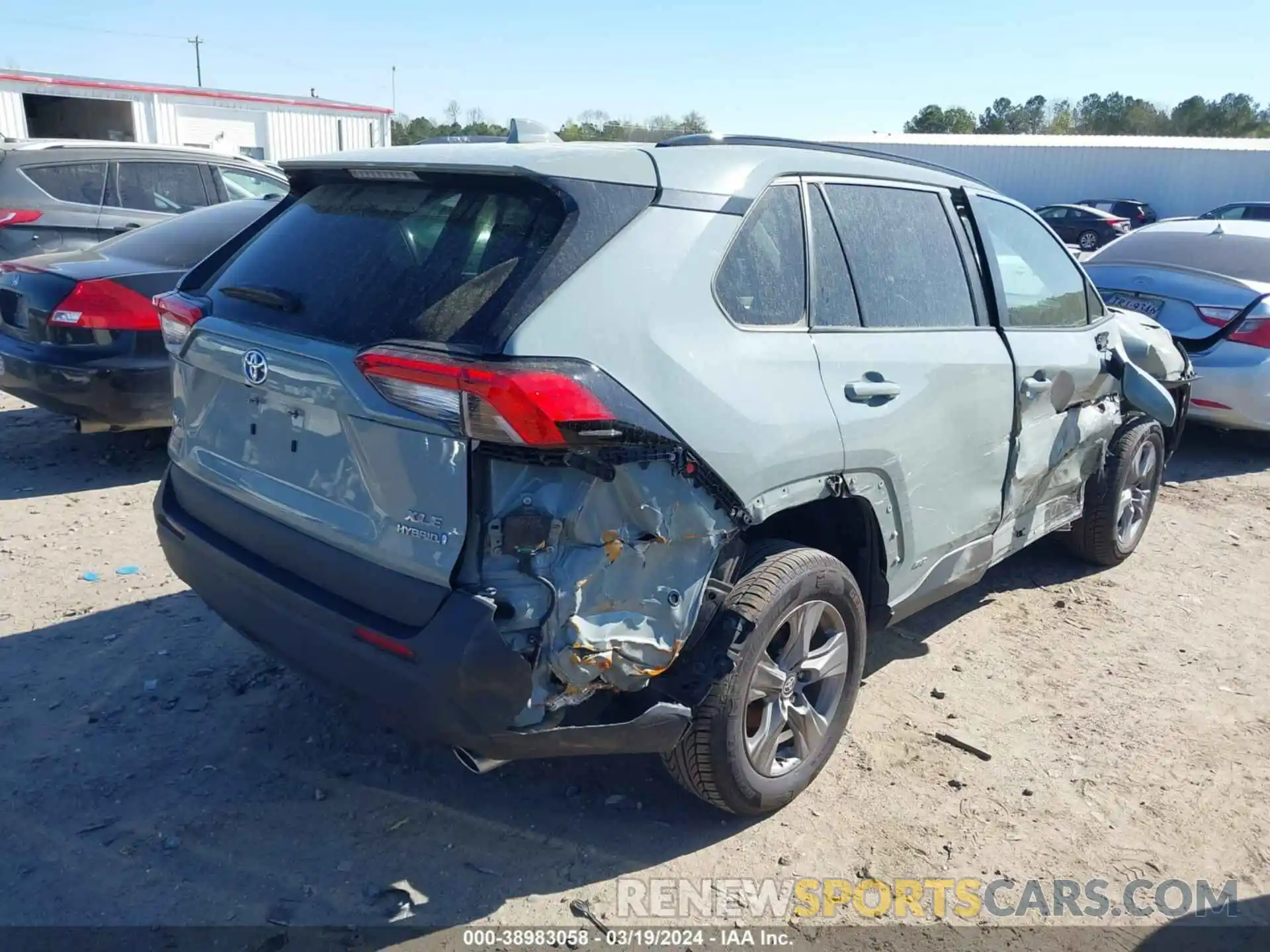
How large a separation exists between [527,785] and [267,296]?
172cm

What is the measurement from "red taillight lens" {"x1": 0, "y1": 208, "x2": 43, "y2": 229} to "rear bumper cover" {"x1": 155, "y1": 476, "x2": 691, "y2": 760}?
22.9 feet

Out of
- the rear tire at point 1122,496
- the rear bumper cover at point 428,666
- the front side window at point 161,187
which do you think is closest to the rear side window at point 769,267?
the rear bumper cover at point 428,666

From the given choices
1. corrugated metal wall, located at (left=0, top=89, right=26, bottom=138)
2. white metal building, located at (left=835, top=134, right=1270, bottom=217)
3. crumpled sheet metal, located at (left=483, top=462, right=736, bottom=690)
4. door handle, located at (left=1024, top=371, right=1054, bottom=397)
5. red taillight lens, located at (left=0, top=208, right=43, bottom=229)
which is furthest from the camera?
white metal building, located at (left=835, top=134, right=1270, bottom=217)

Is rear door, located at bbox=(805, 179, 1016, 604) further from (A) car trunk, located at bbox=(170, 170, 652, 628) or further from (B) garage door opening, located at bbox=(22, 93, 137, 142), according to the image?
(B) garage door opening, located at bbox=(22, 93, 137, 142)

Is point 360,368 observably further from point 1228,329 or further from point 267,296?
point 1228,329

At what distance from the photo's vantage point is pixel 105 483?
5.81m

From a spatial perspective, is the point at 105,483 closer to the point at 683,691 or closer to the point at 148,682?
the point at 148,682

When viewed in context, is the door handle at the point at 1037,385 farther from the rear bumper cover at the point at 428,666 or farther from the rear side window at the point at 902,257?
the rear bumper cover at the point at 428,666

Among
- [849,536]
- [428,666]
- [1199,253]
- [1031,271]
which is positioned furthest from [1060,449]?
[1199,253]

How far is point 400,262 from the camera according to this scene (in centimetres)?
269

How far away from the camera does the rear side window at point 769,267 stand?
2812 mm

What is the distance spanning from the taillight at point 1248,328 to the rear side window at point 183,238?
6.31 m

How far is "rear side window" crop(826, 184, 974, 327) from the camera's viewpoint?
3.30 m

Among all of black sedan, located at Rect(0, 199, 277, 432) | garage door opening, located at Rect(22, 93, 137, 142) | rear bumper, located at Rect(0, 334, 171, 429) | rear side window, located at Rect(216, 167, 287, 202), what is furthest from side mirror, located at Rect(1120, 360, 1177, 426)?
garage door opening, located at Rect(22, 93, 137, 142)
